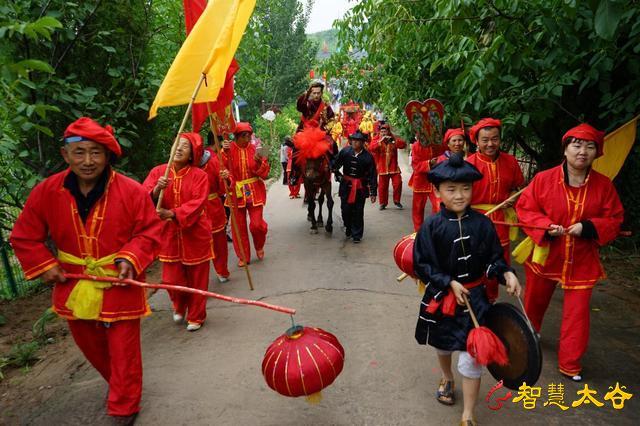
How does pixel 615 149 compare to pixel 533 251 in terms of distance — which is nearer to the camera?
pixel 533 251

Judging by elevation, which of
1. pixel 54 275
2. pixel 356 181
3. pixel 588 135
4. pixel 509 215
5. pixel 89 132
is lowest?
pixel 356 181

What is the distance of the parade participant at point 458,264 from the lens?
2943 millimetres

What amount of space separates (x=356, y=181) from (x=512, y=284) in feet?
17.8

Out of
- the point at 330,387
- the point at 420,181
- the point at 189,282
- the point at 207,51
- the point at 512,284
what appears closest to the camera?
the point at 512,284

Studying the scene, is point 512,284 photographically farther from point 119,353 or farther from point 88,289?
point 88,289

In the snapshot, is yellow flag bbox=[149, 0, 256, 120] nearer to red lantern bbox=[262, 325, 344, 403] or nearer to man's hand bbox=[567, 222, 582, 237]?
red lantern bbox=[262, 325, 344, 403]

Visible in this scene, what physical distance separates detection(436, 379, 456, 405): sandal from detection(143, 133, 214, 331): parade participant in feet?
8.58

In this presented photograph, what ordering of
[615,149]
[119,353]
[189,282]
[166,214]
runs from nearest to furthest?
[119,353] → [615,149] → [166,214] → [189,282]

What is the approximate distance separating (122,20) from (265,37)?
13.6 ft

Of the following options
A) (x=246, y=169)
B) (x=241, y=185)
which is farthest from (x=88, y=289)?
(x=246, y=169)

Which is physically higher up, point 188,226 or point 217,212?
point 188,226

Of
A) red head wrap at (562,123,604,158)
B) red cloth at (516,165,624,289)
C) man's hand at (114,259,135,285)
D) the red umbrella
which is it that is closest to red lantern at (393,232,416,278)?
the red umbrella

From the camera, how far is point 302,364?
2.58 meters

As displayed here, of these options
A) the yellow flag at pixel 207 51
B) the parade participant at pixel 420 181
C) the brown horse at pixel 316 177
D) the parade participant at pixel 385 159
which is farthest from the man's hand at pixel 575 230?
the parade participant at pixel 385 159
